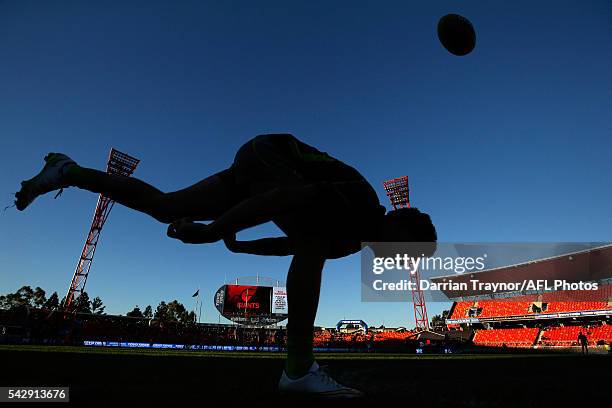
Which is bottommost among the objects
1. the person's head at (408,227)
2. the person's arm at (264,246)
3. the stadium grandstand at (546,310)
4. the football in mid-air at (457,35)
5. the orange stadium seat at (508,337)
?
the orange stadium seat at (508,337)

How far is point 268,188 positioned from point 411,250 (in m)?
0.92

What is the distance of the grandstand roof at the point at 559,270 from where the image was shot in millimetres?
38688

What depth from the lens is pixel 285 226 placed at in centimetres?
224

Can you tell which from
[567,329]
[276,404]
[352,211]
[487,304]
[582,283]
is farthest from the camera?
[487,304]

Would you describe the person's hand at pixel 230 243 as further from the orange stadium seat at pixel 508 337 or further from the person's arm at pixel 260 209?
the orange stadium seat at pixel 508 337

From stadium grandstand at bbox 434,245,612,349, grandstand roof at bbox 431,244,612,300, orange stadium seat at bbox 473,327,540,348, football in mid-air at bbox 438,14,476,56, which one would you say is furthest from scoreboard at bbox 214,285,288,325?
football in mid-air at bbox 438,14,476,56

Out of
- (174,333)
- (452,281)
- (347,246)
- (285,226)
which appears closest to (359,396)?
(347,246)

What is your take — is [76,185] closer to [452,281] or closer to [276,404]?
[276,404]

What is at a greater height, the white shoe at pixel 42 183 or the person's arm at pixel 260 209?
the white shoe at pixel 42 183

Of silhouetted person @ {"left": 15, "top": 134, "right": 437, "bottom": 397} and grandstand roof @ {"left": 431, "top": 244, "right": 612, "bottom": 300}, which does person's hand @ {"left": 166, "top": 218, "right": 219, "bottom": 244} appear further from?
grandstand roof @ {"left": 431, "top": 244, "right": 612, "bottom": 300}

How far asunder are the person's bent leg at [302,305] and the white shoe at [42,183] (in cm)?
148

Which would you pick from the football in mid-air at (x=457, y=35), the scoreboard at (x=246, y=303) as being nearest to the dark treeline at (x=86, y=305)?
the scoreboard at (x=246, y=303)

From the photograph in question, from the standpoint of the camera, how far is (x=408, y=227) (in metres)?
2.19

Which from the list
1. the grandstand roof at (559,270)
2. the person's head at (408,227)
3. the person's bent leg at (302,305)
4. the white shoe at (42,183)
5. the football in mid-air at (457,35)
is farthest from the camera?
the grandstand roof at (559,270)
